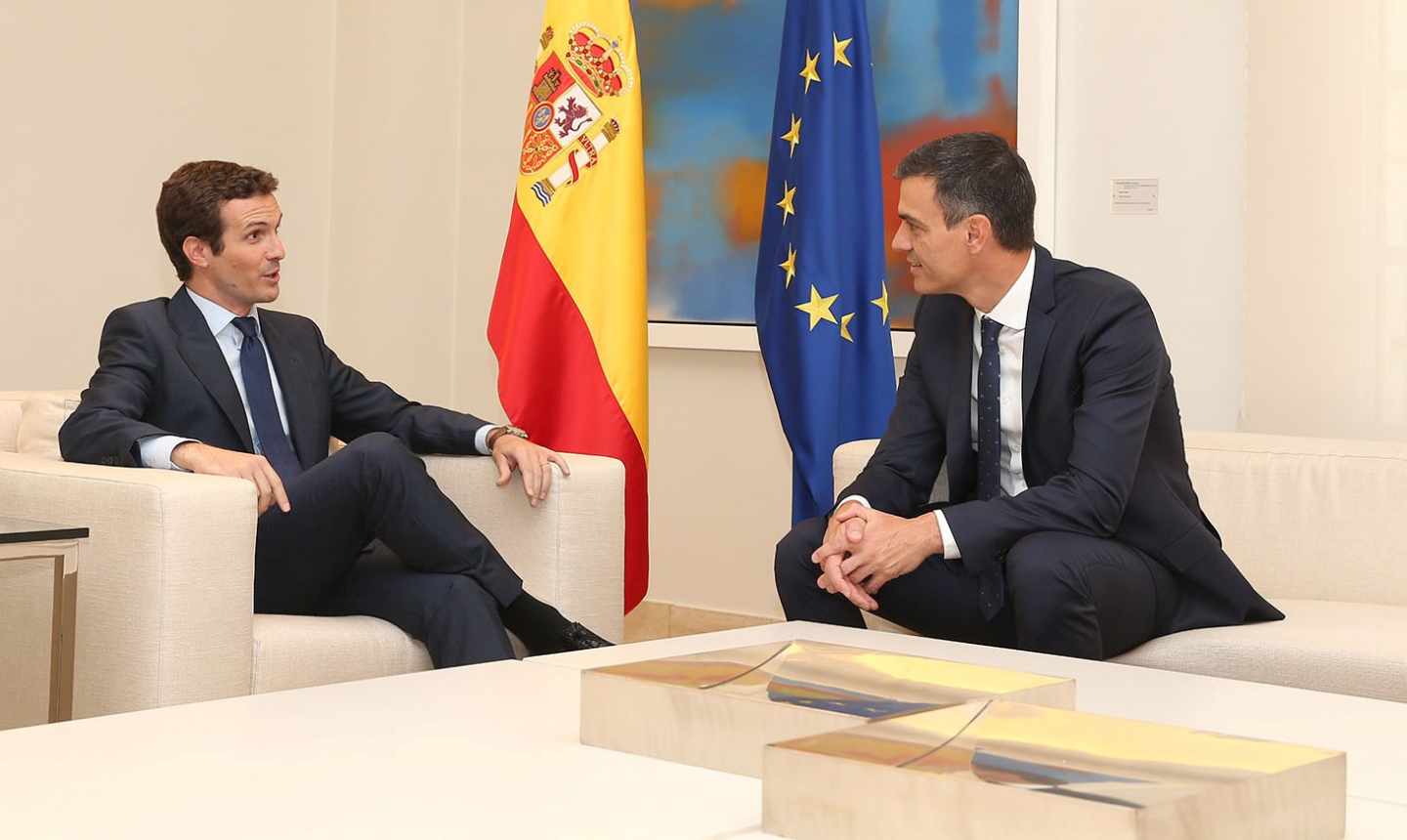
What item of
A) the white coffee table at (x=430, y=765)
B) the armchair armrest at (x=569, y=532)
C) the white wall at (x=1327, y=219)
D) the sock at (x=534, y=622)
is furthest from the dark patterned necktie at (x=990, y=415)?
the white wall at (x=1327, y=219)

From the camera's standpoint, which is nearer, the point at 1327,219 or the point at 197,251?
the point at 197,251

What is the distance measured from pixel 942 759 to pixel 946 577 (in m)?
1.52

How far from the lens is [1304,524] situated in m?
2.97

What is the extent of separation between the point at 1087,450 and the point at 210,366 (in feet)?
5.31

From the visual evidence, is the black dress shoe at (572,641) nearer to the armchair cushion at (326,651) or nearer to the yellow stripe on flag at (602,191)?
the armchair cushion at (326,651)

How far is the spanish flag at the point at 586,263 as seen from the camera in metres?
3.81

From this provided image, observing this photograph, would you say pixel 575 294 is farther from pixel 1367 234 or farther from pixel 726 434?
pixel 1367 234

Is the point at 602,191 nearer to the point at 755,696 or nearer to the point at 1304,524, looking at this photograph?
the point at 1304,524

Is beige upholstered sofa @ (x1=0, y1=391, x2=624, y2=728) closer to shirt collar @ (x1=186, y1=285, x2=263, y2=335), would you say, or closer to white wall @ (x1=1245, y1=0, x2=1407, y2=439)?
shirt collar @ (x1=186, y1=285, x2=263, y2=335)

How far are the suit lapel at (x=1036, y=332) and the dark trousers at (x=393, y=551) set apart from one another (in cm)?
97

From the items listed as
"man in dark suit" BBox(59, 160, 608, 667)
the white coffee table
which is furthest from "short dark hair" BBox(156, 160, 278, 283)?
the white coffee table

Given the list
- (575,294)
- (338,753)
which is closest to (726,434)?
(575,294)

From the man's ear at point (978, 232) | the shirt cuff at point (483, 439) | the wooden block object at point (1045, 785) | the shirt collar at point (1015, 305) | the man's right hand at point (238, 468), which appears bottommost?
the wooden block object at point (1045, 785)

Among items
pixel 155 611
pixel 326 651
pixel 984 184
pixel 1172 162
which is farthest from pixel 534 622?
pixel 1172 162
